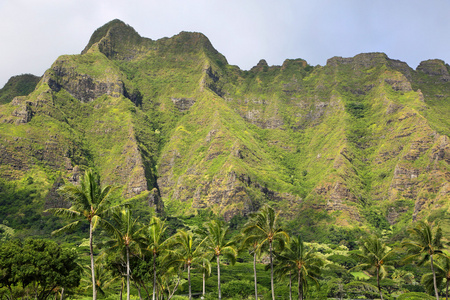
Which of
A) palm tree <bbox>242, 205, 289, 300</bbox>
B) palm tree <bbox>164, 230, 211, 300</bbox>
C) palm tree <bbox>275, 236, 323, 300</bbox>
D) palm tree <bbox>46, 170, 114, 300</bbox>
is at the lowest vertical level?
palm tree <bbox>275, 236, 323, 300</bbox>

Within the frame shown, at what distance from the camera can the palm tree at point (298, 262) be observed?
216 ft

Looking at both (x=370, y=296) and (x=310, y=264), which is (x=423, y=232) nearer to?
(x=310, y=264)

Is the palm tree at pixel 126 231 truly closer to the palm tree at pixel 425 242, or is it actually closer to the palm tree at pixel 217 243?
the palm tree at pixel 217 243

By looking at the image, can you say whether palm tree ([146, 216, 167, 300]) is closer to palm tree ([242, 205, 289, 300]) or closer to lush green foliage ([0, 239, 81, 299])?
lush green foliage ([0, 239, 81, 299])

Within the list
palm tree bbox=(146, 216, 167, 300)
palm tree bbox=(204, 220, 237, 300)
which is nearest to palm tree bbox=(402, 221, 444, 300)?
palm tree bbox=(204, 220, 237, 300)

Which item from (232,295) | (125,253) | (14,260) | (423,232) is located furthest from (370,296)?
(14,260)

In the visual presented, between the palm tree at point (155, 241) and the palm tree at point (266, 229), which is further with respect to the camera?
the palm tree at point (266, 229)

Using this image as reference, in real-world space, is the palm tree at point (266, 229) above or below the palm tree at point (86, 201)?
below

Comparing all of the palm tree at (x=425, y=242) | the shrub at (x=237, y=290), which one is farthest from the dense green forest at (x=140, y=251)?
the shrub at (x=237, y=290)

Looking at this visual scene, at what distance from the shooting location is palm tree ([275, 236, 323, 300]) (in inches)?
2589

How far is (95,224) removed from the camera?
4334 cm

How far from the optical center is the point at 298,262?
6562cm

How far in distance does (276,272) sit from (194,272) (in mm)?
89259

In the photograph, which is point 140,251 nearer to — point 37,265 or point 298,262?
point 37,265
